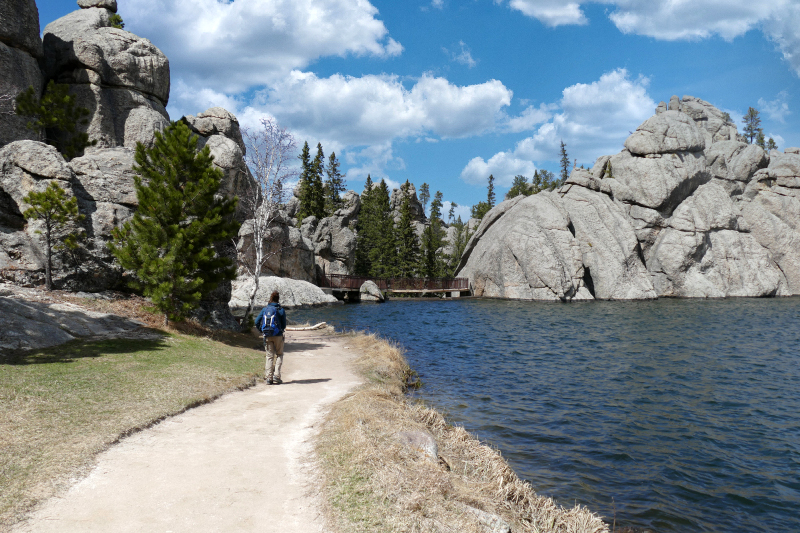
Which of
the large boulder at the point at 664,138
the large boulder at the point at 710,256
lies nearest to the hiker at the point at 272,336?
the large boulder at the point at 710,256

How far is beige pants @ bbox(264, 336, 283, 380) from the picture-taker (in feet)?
46.2

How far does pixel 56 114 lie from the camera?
29469 mm

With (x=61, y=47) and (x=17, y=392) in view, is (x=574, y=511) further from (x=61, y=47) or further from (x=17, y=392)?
(x=61, y=47)

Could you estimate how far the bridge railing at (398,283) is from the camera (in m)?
61.7

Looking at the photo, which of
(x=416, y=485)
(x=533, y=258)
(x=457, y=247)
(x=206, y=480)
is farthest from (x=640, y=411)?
(x=457, y=247)

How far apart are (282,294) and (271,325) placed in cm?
3340

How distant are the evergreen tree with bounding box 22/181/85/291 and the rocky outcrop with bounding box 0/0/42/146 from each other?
15.0 m

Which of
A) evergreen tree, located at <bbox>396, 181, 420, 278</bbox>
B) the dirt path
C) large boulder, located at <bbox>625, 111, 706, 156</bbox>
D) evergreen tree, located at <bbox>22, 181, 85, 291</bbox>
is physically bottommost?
the dirt path

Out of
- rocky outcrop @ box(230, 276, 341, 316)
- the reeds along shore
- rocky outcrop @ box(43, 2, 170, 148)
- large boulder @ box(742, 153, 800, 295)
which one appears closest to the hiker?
the reeds along shore

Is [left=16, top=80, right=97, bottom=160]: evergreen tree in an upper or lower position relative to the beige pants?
upper

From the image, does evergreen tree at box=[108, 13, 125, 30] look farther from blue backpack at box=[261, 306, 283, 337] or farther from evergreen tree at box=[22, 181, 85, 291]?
blue backpack at box=[261, 306, 283, 337]

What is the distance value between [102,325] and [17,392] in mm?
6993

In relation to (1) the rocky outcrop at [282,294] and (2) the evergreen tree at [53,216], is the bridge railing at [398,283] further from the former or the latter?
(2) the evergreen tree at [53,216]

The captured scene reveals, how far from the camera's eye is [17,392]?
31.9 feet
